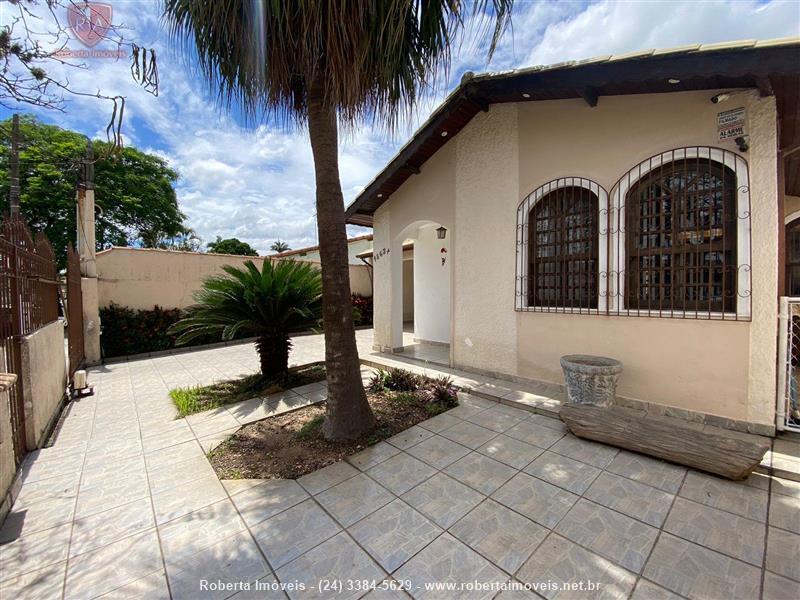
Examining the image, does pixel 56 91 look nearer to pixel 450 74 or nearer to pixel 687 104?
pixel 450 74

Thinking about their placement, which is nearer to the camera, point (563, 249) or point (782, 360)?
point (782, 360)

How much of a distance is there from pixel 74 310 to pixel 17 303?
17.7 ft

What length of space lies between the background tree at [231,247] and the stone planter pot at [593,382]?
1691 inches

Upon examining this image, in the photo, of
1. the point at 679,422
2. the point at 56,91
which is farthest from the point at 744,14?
the point at 56,91

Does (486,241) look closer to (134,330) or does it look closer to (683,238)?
(683,238)

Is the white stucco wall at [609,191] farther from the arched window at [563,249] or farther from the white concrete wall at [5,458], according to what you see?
the white concrete wall at [5,458]

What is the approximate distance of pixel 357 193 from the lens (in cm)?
887

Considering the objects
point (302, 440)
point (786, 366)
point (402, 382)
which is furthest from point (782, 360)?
point (302, 440)

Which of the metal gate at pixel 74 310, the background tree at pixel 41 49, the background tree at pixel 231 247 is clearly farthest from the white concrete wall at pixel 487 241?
the background tree at pixel 231 247

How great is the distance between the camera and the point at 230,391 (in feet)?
21.3

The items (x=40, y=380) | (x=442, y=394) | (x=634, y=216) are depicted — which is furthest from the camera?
(x=442, y=394)

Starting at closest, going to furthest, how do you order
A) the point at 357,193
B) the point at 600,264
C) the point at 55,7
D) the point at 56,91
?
the point at 55,7 < the point at 56,91 < the point at 600,264 < the point at 357,193

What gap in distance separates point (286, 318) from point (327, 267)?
2855 millimetres

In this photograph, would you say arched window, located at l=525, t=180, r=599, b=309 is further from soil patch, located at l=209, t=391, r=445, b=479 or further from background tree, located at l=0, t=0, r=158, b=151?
background tree, located at l=0, t=0, r=158, b=151
